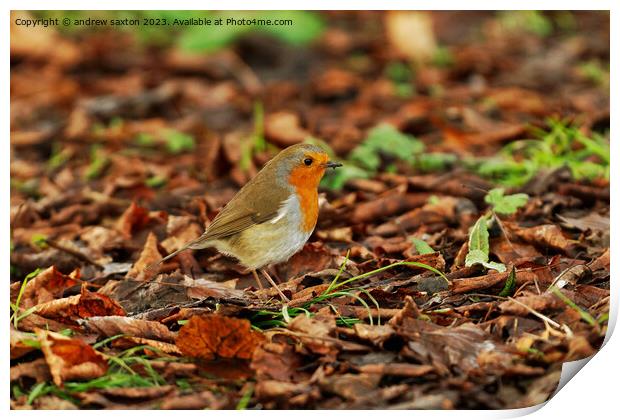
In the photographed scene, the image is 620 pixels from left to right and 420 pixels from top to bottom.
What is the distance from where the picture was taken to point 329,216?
14.6ft

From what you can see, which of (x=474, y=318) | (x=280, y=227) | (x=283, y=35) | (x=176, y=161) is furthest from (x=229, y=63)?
(x=474, y=318)

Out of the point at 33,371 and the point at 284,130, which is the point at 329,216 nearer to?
the point at 284,130

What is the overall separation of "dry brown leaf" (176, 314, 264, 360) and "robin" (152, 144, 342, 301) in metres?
0.87

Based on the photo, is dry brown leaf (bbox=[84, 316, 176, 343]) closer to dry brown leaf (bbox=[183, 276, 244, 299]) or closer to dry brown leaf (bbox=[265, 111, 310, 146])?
dry brown leaf (bbox=[183, 276, 244, 299])

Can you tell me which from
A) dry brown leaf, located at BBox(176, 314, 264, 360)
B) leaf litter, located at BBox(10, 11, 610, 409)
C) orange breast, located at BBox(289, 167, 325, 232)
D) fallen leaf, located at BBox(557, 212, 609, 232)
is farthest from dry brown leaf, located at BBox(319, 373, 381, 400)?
fallen leaf, located at BBox(557, 212, 609, 232)

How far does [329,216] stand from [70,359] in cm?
185

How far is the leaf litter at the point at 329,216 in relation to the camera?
286 cm

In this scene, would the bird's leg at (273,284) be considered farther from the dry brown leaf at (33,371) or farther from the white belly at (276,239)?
the dry brown leaf at (33,371)

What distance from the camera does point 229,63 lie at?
7.50 meters

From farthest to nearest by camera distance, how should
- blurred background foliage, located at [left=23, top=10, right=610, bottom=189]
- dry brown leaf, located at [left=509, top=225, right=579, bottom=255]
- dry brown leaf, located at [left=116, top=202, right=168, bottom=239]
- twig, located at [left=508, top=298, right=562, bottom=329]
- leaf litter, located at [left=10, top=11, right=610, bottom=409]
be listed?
blurred background foliage, located at [left=23, top=10, right=610, bottom=189]
dry brown leaf, located at [left=116, top=202, right=168, bottom=239]
dry brown leaf, located at [left=509, top=225, right=579, bottom=255]
twig, located at [left=508, top=298, right=562, bottom=329]
leaf litter, located at [left=10, top=11, right=610, bottom=409]

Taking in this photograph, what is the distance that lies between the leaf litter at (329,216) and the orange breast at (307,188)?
22cm

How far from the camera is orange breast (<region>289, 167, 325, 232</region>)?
3889 millimetres

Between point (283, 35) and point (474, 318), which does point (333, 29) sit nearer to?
point (283, 35)

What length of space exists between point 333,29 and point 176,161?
269cm
